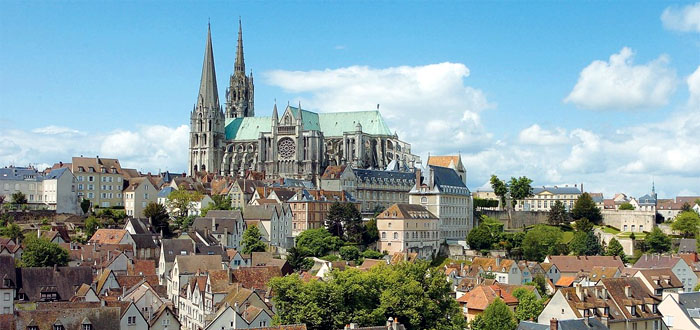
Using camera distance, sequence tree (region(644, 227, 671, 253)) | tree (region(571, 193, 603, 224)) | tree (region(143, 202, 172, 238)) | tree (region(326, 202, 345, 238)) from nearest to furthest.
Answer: tree (region(143, 202, 172, 238)) → tree (region(326, 202, 345, 238)) → tree (region(644, 227, 671, 253)) → tree (region(571, 193, 603, 224))

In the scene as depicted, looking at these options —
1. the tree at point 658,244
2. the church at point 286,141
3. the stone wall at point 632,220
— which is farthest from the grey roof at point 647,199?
the church at point 286,141

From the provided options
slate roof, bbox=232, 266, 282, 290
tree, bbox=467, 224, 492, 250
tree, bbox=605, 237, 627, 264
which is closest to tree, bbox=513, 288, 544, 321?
slate roof, bbox=232, 266, 282, 290

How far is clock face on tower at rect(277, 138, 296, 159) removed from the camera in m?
134

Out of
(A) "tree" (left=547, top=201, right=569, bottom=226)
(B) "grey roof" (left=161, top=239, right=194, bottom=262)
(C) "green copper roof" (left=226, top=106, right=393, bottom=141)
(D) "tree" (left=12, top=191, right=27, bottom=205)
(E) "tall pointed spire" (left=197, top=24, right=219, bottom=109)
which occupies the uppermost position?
(E) "tall pointed spire" (left=197, top=24, right=219, bottom=109)

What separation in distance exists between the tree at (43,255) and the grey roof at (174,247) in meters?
7.76

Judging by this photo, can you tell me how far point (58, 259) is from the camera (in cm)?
6675

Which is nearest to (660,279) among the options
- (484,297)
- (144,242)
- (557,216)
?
(484,297)

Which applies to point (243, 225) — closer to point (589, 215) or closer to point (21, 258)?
point (21, 258)

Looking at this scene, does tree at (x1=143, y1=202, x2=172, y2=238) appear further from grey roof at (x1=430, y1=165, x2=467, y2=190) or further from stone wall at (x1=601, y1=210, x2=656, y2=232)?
stone wall at (x1=601, y1=210, x2=656, y2=232)

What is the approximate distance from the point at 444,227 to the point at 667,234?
31817mm

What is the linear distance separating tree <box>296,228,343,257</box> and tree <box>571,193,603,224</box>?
40.8 m

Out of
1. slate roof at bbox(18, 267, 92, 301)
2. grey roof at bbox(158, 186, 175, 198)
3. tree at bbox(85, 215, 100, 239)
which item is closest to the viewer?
slate roof at bbox(18, 267, 92, 301)

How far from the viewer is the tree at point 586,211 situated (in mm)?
116625

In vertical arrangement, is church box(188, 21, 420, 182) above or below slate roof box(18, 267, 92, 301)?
above
